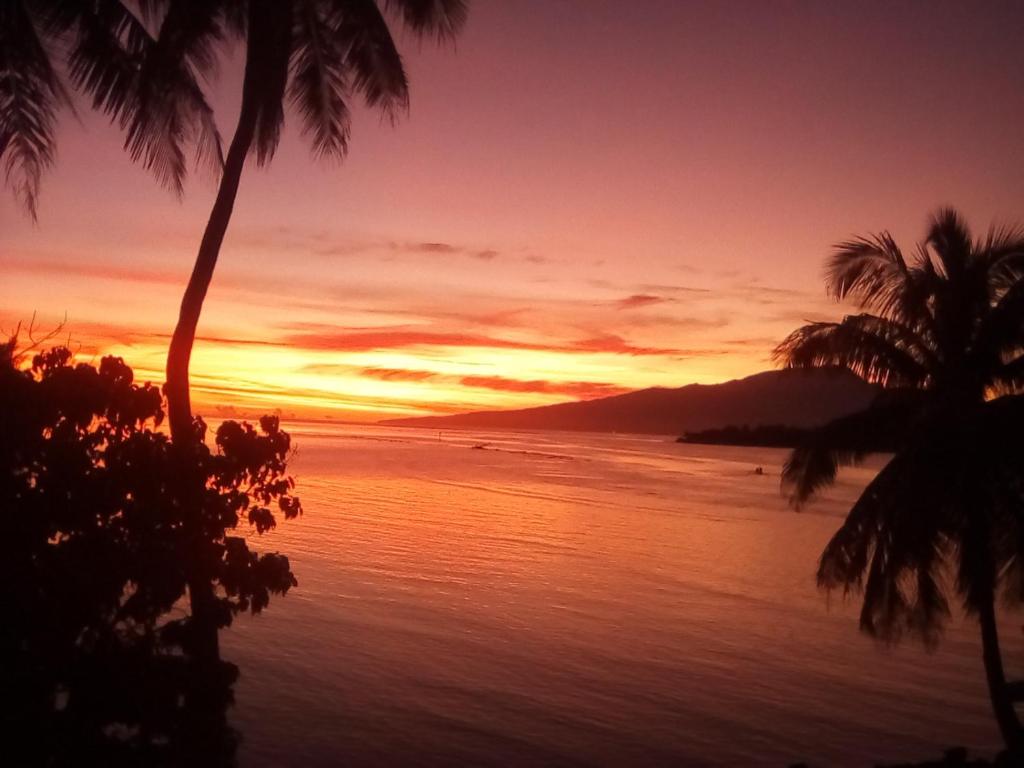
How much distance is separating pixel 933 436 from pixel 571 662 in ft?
27.2

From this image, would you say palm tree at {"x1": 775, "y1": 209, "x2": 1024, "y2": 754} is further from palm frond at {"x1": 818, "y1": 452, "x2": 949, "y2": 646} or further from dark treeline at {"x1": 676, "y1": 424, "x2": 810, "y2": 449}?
dark treeline at {"x1": 676, "y1": 424, "x2": 810, "y2": 449}

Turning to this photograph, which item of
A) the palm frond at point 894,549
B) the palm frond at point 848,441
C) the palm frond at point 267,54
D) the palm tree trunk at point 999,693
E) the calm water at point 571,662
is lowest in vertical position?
the calm water at point 571,662

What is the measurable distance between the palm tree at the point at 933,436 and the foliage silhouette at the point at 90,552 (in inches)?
308

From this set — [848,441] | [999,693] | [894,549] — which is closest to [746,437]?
[999,693]

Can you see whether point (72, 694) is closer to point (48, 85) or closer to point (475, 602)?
point (48, 85)

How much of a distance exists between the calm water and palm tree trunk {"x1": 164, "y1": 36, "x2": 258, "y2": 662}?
334cm

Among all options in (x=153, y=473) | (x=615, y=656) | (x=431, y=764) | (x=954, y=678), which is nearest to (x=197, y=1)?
(x=153, y=473)

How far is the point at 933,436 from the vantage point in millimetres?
10461

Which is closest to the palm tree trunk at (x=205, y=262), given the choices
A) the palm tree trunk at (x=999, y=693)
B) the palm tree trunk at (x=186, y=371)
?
the palm tree trunk at (x=186, y=371)

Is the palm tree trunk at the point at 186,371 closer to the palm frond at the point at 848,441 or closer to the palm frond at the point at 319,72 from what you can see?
the palm frond at the point at 319,72

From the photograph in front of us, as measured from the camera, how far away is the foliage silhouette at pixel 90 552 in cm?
689

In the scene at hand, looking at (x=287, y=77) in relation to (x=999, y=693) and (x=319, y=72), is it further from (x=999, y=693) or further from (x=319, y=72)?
(x=999, y=693)

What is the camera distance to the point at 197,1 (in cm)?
916

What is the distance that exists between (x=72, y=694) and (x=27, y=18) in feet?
23.1
